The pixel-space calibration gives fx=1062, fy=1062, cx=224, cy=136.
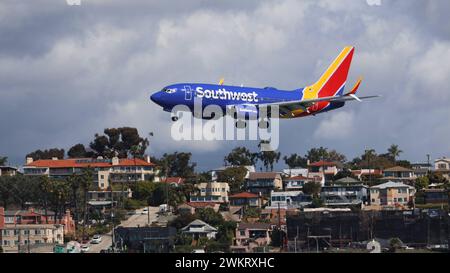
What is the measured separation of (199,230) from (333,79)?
4394 cm

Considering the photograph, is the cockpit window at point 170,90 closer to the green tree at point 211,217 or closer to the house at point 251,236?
the house at point 251,236

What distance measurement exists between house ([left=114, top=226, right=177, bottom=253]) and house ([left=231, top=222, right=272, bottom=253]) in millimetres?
10086

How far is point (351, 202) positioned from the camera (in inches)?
7864

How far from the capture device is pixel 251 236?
158m

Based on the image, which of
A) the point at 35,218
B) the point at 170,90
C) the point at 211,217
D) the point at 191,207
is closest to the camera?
the point at 170,90

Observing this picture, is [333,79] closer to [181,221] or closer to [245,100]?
[245,100]

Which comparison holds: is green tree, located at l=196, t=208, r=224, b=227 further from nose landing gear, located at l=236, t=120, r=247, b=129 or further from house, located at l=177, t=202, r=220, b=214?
nose landing gear, located at l=236, t=120, r=247, b=129

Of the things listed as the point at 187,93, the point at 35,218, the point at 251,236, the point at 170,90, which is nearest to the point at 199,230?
the point at 251,236

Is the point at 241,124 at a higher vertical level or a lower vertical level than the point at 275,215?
higher

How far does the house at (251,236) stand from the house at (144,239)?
1009cm
